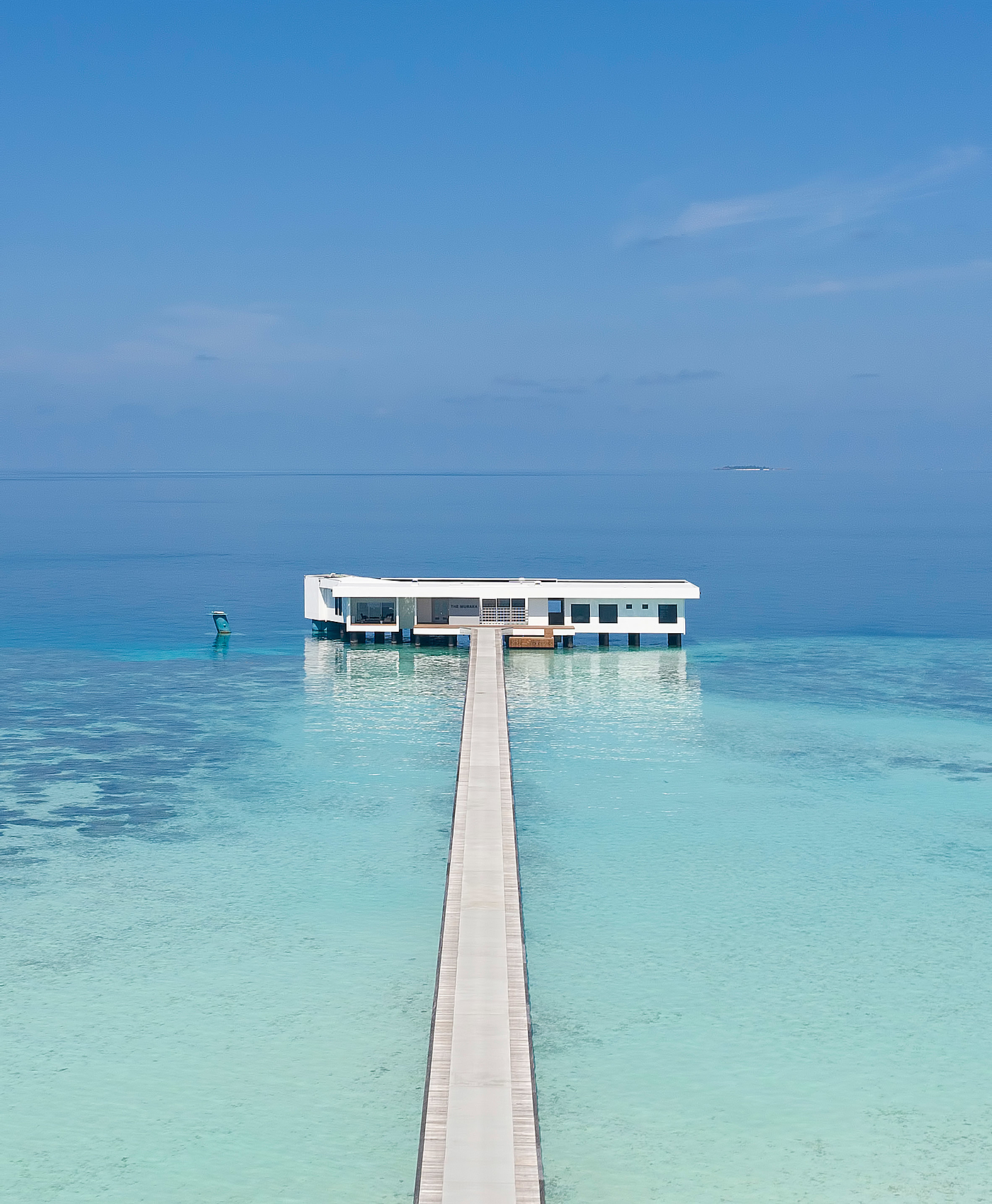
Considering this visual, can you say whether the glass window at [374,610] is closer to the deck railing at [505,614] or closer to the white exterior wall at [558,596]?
the white exterior wall at [558,596]

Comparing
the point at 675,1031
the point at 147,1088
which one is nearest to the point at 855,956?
the point at 675,1031

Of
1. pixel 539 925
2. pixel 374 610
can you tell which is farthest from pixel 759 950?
pixel 374 610

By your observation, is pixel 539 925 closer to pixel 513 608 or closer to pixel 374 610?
pixel 513 608

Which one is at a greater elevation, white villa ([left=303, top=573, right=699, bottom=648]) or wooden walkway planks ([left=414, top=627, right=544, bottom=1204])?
white villa ([left=303, top=573, right=699, bottom=648])

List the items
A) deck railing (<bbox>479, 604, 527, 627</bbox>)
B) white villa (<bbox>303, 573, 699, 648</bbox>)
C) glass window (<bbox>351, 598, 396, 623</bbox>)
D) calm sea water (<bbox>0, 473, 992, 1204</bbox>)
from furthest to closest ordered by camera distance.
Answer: glass window (<bbox>351, 598, 396, 623</bbox>)
deck railing (<bbox>479, 604, 527, 627</bbox>)
white villa (<bbox>303, 573, 699, 648</bbox>)
calm sea water (<bbox>0, 473, 992, 1204</bbox>)

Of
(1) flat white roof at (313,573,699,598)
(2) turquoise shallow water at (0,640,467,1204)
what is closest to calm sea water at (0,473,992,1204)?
(2) turquoise shallow water at (0,640,467,1204)

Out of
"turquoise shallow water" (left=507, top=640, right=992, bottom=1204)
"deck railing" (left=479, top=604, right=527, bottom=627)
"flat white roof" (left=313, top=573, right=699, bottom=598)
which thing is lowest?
"turquoise shallow water" (left=507, top=640, right=992, bottom=1204)

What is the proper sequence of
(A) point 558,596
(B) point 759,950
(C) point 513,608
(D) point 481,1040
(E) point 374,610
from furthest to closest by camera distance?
(E) point 374,610
(C) point 513,608
(A) point 558,596
(B) point 759,950
(D) point 481,1040

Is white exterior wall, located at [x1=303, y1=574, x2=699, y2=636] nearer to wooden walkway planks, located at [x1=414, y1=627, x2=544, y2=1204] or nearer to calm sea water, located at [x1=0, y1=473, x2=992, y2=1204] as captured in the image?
calm sea water, located at [x1=0, y1=473, x2=992, y2=1204]
